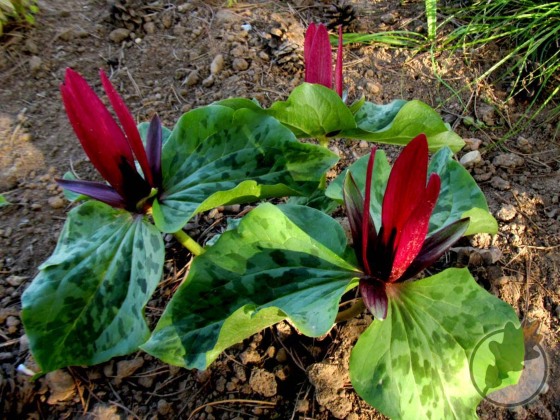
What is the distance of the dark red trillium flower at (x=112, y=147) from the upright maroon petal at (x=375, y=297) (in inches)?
22.0

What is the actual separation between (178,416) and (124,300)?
43cm

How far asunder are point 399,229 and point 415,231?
0.14 ft

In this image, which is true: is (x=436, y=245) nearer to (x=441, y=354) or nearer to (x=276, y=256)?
(x=441, y=354)

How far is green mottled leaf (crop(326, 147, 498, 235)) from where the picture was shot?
1.29m

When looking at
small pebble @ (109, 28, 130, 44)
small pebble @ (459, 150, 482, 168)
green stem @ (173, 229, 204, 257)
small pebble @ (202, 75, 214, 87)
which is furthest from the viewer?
small pebble @ (109, 28, 130, 44)

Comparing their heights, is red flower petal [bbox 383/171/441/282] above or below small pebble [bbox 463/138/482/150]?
above

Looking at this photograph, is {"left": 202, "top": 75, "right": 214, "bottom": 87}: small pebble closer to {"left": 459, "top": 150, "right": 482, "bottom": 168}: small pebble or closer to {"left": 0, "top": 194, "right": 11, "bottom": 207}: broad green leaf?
{"left": 0, "top": 194, "right": 11, "bottom": 207}: broad green leaf

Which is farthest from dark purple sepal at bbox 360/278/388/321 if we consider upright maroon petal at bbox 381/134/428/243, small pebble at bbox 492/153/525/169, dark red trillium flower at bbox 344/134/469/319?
small pebble at bbox 492/153/525/169

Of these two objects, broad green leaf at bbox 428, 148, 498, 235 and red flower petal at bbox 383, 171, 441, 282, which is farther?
broad green leaf at bbox 428, 148, 498, 235

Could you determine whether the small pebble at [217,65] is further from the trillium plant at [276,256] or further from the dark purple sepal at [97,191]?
the dark purple sepal at [97,191]

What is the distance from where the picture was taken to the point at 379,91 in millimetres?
2312

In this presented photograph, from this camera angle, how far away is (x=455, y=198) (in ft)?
4.50

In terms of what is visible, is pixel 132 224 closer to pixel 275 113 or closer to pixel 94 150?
pixel 94 150

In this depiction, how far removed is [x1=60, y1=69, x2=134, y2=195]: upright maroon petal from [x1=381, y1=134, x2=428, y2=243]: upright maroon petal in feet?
2.10
